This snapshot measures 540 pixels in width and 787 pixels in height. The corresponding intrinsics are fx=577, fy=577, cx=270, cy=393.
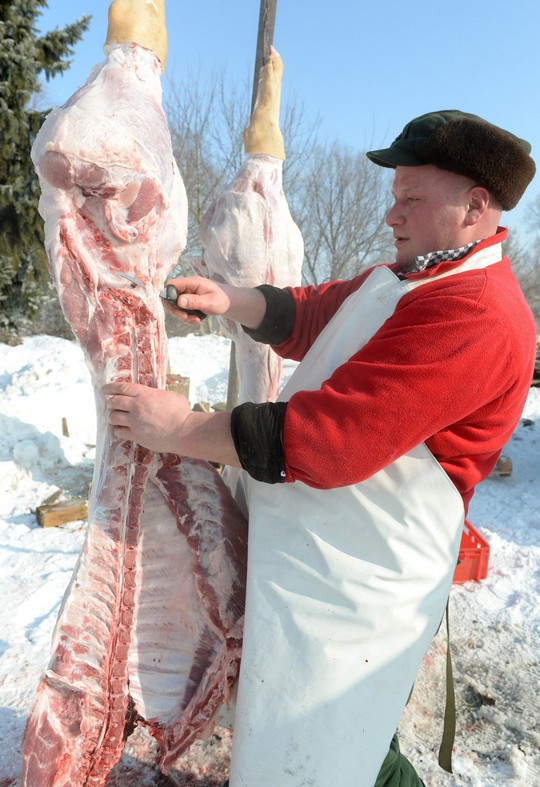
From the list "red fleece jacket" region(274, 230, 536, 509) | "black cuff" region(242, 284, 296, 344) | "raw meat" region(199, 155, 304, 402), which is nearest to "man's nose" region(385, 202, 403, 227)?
"red fleece jacket" region(274, 230, 536, 509)

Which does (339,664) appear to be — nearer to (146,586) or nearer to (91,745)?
(146,586)

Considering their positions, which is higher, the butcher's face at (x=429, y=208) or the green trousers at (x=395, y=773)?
the butcher's face at (x=429, y=208)

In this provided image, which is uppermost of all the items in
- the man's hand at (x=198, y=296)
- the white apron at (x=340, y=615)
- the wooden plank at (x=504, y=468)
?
the man's hand at (x=198, y=296)

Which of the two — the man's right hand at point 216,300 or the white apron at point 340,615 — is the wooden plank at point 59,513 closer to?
the man's right hand at point 216,300

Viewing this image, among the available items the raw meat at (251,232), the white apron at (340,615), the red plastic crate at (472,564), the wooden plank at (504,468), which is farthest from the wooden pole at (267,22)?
the wooden plank at (504,468)

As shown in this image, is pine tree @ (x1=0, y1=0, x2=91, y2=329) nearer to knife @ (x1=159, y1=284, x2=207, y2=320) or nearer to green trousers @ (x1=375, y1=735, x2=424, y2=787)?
knife @ (x1=159, y1=284, x2=207, y2=320)

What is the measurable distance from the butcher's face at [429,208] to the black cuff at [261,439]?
59 centimetres

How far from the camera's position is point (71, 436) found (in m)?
6.80

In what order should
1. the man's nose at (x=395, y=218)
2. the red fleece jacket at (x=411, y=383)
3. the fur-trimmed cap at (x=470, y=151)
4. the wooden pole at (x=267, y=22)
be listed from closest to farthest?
1. the red fleece jacket at (x=411, y=383)
2. the fur-trimmed cap at (x=470, y=151)
3. the man's nose at (x=395, y=218)
4. the wooden pole at (x=267, y=22)

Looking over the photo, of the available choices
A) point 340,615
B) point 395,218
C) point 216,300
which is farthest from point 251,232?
point 340,615

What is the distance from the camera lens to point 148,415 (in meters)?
1.45

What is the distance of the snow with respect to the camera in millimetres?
2318

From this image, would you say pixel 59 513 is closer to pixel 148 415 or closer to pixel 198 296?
pixel 198 296

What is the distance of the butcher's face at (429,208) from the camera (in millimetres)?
1420
